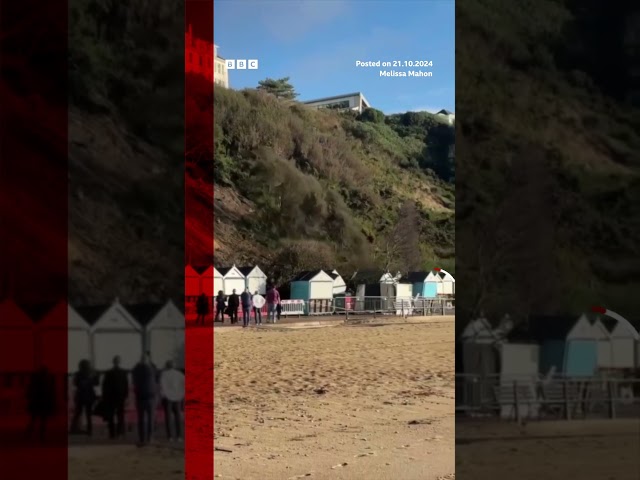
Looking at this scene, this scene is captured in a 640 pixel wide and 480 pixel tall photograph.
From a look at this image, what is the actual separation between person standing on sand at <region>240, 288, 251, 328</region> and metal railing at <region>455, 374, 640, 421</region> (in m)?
0.62

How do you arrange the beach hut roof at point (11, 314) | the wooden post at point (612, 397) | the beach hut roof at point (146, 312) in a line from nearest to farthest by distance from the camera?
the beach hut roof at point (11, 314) < the beach hut roof at point (146, 312) < the wooden post at point (612, 397)

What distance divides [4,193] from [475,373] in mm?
1289

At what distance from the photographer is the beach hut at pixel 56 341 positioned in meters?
1.39

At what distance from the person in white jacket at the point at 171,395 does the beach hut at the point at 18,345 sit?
0.32 m

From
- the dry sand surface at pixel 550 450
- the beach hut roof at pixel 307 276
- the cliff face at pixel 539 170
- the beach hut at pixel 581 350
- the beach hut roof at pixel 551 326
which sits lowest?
the dry sand surface at pixel 550 450

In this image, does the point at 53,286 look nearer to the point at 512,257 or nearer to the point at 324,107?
the point at 324,107

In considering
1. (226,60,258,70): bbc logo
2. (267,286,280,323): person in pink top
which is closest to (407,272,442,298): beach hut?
(267,286,280,323): person in pink top

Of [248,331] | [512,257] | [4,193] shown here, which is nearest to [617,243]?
[512,257]

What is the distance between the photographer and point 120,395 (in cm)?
145

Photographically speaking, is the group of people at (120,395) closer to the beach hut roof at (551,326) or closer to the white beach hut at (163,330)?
the white beach hut at (163,330)

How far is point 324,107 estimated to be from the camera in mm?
1538

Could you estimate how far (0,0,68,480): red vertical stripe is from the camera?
1.36 m

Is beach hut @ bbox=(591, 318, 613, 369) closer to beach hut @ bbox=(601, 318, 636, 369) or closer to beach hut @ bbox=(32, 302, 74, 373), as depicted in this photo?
beach hut @ bbox=(601, 318, 636, 369)

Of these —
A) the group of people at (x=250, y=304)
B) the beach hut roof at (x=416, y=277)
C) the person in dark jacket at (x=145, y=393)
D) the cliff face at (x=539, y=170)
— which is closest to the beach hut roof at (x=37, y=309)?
the person in dark jacket at (x=145, y=393)
